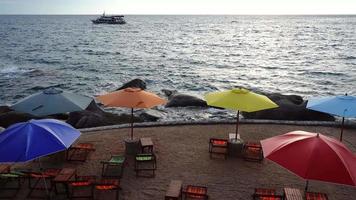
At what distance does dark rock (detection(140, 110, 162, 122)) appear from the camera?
71.1 feet

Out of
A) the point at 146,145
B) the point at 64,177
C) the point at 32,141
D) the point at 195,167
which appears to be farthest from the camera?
the point at 146,145

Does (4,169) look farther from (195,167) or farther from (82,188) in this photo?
(195,167)

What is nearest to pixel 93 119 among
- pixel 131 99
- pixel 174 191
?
pixel 131 99

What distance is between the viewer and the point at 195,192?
9.39 metres

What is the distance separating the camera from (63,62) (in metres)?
48.2

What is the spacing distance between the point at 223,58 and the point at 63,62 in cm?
2249

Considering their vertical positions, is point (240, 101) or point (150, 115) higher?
point (240, 101)

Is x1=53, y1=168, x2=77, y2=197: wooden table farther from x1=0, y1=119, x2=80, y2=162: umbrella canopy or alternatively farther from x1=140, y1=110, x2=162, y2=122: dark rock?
x1=140, y1=110, x2=162, y2=122: dark rock

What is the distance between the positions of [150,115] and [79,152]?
32.4ft

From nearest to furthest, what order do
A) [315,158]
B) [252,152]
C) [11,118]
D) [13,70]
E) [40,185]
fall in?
[315,158], [40,185], [252,152], [11,118], [13,70]

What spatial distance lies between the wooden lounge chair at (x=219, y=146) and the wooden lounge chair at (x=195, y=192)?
8.88 feet

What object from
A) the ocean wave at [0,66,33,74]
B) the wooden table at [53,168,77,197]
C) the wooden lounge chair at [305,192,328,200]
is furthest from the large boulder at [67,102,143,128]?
the ocean wave at [0,66,33,74]

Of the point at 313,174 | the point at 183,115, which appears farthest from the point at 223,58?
the point at 313,174

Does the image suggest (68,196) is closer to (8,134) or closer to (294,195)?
(8,134)
